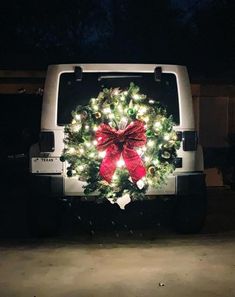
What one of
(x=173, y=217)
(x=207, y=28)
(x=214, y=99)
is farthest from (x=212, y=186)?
(x=207, y=28)

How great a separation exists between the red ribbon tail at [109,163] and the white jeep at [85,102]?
48 cm

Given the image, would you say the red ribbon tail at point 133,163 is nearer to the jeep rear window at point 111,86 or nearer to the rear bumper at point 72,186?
the rear bumper at point 72,186

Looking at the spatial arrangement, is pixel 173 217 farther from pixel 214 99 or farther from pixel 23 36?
pixel 23 36

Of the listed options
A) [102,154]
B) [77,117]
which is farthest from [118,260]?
[77,117]

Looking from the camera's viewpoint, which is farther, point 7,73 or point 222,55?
point 222,55

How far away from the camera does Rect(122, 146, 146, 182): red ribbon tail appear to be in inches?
299

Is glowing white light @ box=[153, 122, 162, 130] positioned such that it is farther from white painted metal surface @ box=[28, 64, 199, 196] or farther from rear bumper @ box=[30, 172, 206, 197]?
rear bumper @ box=[30, 172, 206, 197]

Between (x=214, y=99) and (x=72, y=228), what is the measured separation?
635cm

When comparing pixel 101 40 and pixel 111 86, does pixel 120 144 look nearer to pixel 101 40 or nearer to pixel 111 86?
pixel 111 86

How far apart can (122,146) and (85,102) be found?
89 cm

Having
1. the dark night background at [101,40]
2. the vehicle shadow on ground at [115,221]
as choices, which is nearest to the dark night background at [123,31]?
the dark night background at [101,40]

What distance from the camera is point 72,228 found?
30.5 feet

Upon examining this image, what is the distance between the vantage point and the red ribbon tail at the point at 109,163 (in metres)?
7.60

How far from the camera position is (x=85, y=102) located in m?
8.16
